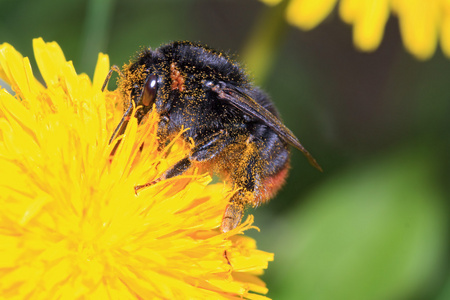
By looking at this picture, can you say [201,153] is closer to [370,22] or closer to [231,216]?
[231,216]

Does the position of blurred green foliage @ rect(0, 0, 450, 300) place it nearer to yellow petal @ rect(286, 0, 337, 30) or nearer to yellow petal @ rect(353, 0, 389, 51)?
yellow petal @ rect(286, 0, 337, 30)

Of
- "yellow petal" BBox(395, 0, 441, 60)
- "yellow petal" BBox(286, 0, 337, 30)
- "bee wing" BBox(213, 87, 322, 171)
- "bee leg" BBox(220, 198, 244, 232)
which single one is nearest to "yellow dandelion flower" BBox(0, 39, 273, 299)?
"bee leg" BBox(220, 198, 244, 232)

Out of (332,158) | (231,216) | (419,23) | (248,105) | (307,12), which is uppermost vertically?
(307,12)

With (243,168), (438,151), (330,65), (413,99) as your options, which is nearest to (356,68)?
(330,65)

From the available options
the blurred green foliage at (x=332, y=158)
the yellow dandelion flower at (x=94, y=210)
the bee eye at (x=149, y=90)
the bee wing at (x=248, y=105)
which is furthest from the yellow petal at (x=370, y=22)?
the bee eye at (x=149, y=90)

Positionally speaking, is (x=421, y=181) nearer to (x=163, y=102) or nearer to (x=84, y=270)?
Result: (x=163, y=102)

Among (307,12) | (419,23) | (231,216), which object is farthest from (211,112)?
(419,23)
